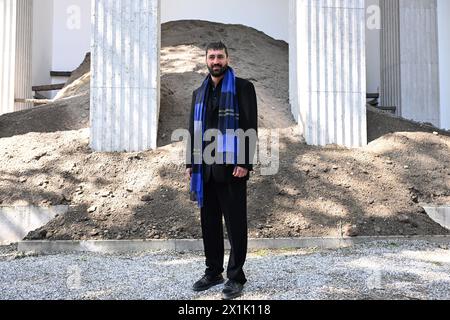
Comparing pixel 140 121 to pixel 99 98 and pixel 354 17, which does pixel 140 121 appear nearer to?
pixel 99 98

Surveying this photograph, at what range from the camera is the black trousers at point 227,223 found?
10.8 feet

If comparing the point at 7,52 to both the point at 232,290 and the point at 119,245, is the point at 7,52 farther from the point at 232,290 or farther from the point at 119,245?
the point at 232,290

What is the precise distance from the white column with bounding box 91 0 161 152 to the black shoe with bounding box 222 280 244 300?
4093 millimetres

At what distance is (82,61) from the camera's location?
1286 centimetres

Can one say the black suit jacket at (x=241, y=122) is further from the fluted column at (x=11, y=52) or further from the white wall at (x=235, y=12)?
the white wall at (x=235, y=12)

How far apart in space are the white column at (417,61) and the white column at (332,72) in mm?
4003

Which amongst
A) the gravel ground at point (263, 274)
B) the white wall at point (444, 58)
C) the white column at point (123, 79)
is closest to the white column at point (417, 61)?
the white wall at point (444, 58)

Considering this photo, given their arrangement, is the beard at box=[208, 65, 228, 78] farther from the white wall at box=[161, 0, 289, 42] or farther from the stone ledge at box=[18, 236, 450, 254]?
the white wall at box=[161, 0, 289, 42]

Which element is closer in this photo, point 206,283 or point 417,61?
point 206,283

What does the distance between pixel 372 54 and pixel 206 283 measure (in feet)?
35.8

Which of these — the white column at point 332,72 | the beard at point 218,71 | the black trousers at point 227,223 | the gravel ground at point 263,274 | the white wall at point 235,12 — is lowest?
the gravel ground at point 263,274

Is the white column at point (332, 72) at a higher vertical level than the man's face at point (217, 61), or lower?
higher

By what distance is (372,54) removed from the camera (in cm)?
1265

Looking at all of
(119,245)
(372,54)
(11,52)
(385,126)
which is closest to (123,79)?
(119,245)
